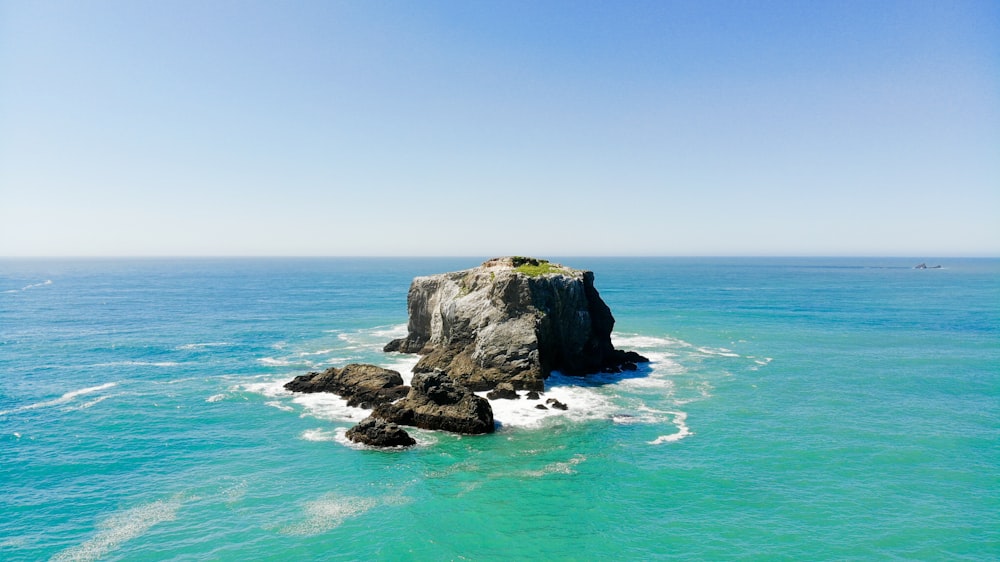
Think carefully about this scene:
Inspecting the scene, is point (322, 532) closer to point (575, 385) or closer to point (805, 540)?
point (805, 540)

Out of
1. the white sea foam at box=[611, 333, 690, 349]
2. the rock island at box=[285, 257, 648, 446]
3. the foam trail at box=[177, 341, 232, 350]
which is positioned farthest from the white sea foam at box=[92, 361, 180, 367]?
the white sea foam at box=[611, 333, 690, 349]

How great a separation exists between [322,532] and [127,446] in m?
23.5

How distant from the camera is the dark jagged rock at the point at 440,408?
4759cm

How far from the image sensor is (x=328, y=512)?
1353 inches

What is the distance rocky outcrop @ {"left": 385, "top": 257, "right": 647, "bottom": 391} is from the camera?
6228cm

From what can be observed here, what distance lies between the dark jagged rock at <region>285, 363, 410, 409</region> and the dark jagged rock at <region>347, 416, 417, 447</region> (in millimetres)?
8353

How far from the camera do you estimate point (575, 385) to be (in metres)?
63.3

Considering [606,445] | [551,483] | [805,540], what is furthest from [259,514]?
[805,540]

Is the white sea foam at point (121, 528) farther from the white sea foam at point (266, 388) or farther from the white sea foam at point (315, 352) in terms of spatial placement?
the white sea foam at point (315, 352)

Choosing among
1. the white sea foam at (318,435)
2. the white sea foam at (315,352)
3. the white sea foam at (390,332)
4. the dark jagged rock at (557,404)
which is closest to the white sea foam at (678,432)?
the dark jagged rock at (557,404)

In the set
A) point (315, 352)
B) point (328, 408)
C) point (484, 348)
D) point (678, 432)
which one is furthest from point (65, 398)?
point (678, 432)

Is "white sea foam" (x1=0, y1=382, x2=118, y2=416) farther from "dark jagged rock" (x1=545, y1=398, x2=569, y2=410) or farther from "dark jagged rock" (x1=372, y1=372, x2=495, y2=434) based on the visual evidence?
"dark jagged rock" (x1=545, y1=398, x2=569, y2=410)

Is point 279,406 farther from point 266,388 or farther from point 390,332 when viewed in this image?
point 390,332

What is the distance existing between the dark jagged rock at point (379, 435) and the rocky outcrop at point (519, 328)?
559 inches
